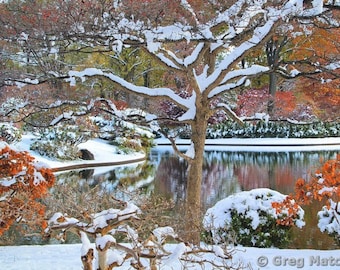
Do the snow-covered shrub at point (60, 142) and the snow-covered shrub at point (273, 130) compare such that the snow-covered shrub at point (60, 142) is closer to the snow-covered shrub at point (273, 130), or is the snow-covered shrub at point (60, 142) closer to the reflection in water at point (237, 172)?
the reflection in water at point (237, 172)

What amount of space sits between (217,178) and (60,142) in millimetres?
6906

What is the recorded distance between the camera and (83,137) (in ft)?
58.2

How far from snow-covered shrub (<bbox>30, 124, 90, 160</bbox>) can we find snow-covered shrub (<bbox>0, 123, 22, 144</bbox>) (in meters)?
1.04

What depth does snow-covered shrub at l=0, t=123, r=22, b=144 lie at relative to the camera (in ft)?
53.0

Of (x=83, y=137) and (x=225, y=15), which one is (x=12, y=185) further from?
(x=83, y=137)

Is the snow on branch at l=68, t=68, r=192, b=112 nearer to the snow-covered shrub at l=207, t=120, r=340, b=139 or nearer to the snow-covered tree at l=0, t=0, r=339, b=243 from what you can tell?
the snow-covered tree at l=0, t=0, r=339, b=243

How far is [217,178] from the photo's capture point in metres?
13.8

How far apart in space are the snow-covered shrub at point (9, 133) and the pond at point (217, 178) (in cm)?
261

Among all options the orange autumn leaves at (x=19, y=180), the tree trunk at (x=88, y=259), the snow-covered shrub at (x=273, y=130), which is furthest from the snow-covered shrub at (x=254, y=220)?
the snow-covered shrub at (x=273, y=130)

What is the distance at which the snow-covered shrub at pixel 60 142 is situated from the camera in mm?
17344

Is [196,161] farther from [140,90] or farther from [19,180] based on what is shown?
[19,180]

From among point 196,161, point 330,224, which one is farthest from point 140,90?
point 330,224

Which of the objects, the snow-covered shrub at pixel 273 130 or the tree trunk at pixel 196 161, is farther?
the snow-covered shrub at pixel 273 130

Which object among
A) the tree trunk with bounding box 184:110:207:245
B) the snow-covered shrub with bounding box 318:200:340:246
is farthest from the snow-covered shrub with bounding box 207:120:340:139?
the tree trunk with bounding box 184:110:207:245
